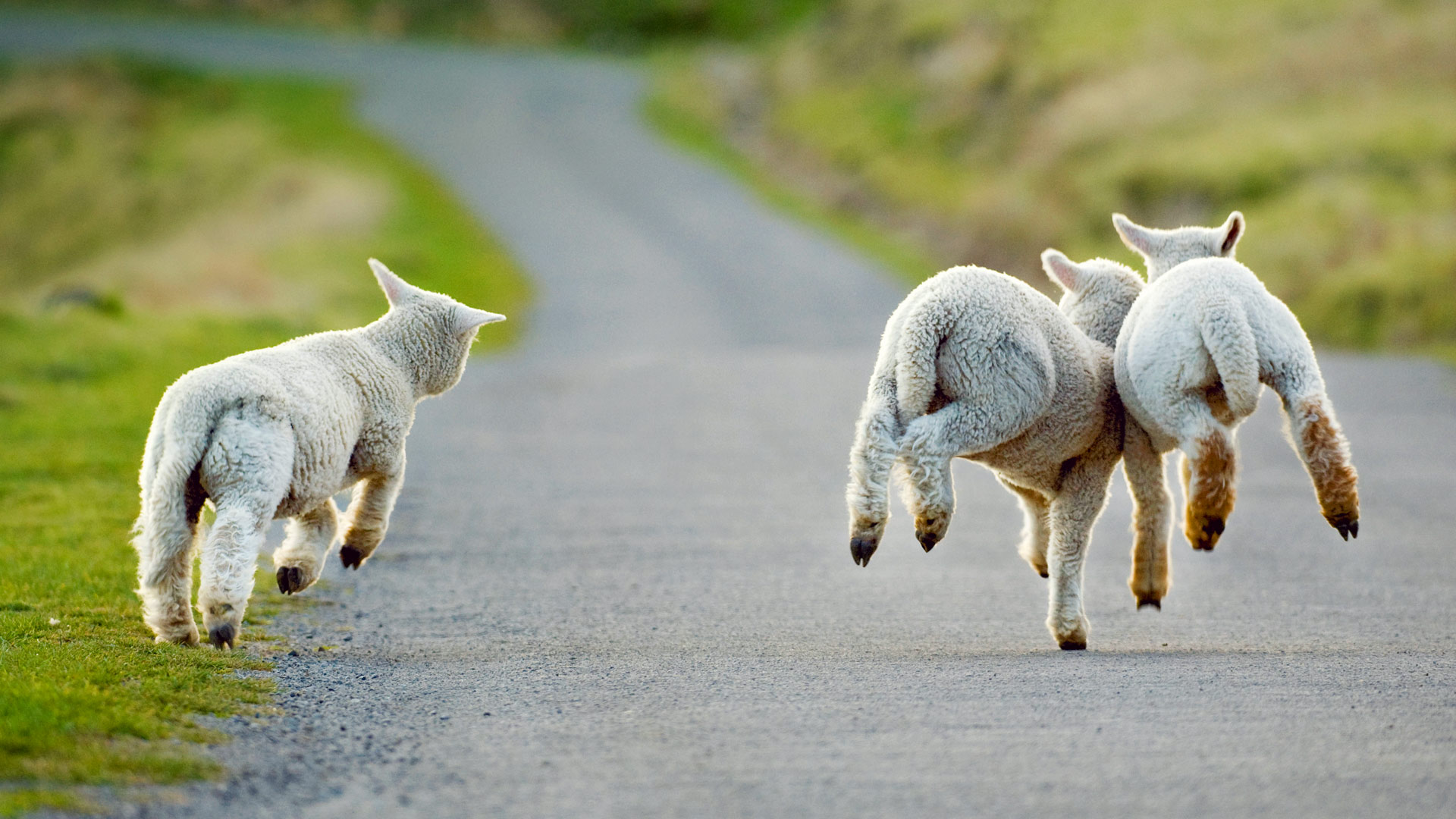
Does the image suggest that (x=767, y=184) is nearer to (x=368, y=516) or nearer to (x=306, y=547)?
(x=368, y=516)

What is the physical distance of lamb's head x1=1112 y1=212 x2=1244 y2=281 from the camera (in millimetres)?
6457

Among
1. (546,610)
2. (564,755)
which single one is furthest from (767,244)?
(564,755)

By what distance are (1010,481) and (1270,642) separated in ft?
4.71

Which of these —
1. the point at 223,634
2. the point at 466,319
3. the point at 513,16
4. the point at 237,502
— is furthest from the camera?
the point at 513,16

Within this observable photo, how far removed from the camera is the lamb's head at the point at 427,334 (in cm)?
654

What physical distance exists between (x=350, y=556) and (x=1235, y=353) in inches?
140

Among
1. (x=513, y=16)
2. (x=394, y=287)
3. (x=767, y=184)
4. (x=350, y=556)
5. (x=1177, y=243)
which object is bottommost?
(x=350, y=556)

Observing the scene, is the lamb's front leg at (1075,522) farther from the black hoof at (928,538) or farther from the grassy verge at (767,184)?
the grassy verge at (767,184)

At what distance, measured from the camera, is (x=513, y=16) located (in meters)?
43.8

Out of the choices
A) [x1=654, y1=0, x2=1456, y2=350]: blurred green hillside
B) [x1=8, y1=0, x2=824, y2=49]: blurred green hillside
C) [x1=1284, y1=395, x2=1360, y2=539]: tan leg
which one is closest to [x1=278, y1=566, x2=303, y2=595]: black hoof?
[x1=1284, y1=395, x2=1360, y2=539]: tan leg

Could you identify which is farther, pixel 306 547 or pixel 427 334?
pixel 427 334

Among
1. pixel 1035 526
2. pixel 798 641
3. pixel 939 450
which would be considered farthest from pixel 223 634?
pixel 1035 526

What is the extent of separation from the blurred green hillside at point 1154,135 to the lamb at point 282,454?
13555 mm

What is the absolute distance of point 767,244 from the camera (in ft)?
79.3
